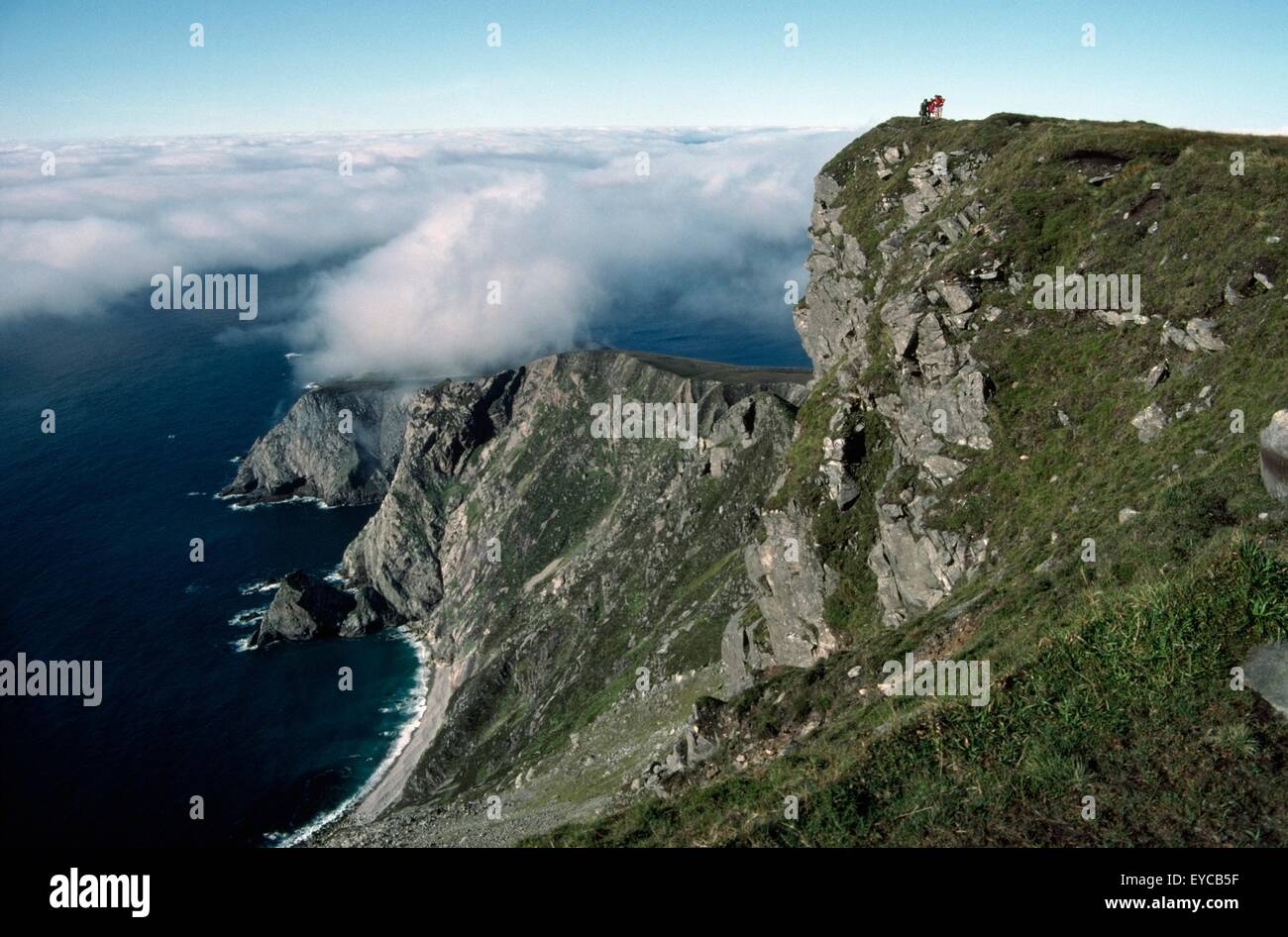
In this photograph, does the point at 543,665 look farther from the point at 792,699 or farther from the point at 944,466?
the point at 792,699

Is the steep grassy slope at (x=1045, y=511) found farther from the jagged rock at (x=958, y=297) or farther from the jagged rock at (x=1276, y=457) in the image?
the jagged rock at (x=1276, y=457)

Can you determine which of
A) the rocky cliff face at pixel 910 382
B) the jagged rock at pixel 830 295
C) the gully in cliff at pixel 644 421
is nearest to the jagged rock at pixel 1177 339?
the rocky cliff face at pixel 910 382

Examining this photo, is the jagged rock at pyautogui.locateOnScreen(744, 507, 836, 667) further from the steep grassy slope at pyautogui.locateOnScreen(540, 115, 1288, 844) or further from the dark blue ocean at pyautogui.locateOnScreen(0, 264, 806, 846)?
the dark blue ocean at pyautogui.locateOnScreen(0, 264, 806, 846)

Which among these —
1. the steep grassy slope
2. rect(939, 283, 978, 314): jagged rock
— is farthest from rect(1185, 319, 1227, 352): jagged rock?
rect(939, 283, 978, 314): jagged rock

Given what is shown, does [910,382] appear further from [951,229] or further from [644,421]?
[644,421]

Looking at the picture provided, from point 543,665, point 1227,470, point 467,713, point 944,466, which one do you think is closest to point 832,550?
point 944,466
